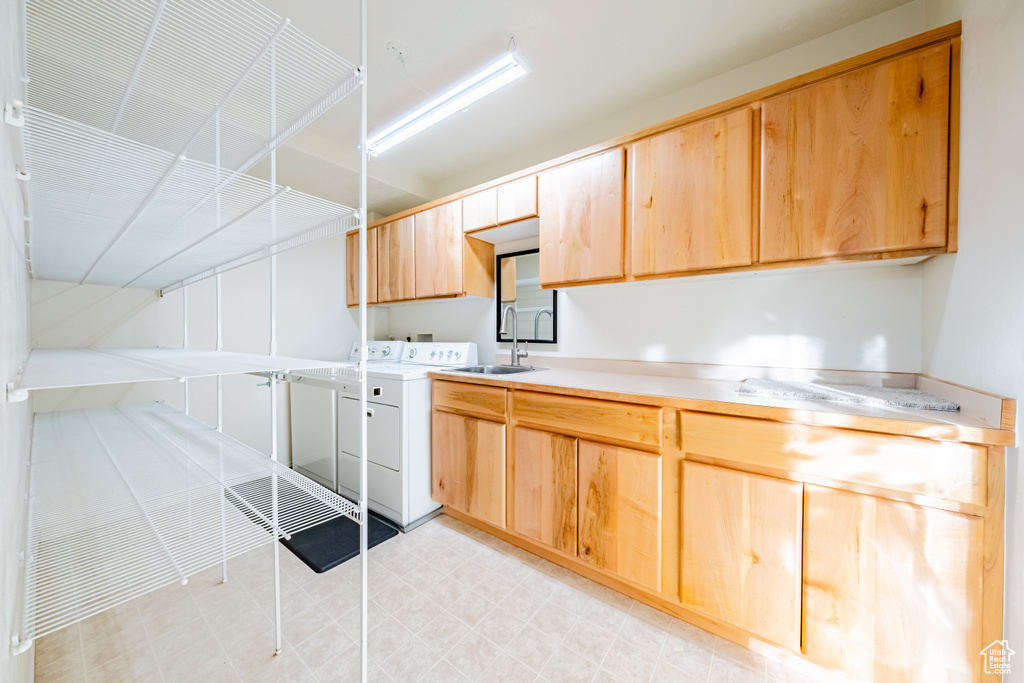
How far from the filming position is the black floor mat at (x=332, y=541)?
6.36ft

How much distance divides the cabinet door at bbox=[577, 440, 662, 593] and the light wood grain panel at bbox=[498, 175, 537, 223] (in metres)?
1.38

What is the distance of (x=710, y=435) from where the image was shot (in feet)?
4.68

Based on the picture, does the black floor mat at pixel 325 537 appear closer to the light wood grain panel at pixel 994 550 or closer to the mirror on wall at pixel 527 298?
the mirror on wall at pixel 527 298

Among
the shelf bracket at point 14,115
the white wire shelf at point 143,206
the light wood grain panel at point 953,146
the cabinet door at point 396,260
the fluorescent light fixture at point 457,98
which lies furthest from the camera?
the cabinet door at point 396,260

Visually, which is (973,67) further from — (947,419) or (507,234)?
(507,234)

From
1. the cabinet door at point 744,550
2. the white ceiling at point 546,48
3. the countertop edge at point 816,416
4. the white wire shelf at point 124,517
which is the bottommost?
the cabinet door at point 744,550

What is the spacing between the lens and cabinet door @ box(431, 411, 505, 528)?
2.05 m

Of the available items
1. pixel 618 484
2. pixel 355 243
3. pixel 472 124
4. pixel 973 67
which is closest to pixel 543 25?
pixel 472 124

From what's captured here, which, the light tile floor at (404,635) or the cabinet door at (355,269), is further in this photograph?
the cabinet door at (355,269)

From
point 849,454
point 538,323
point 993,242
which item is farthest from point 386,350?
point 993,242

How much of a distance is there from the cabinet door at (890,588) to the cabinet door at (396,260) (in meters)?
2.72

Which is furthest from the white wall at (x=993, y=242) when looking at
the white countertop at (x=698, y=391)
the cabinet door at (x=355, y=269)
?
the cabinet door at (x=355, y=269)

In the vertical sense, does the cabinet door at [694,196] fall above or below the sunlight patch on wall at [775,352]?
above

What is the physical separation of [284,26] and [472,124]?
69.6 inches
